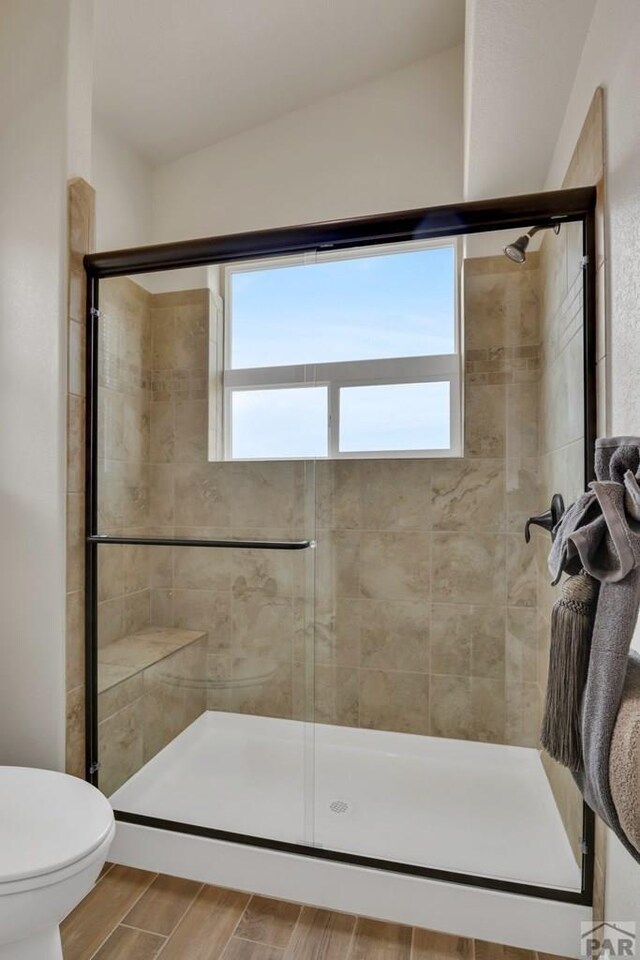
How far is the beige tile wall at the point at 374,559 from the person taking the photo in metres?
1.75

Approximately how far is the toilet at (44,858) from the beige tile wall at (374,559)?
578mm

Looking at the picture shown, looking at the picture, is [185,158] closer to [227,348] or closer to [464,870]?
[227,348]

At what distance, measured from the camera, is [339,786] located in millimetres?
1821

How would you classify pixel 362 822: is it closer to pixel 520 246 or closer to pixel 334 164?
pixel 520 246

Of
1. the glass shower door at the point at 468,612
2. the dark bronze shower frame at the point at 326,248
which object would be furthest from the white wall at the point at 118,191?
the glass shower door at the point at 468,612

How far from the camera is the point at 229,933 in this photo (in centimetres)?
137

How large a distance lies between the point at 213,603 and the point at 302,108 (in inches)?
92.0

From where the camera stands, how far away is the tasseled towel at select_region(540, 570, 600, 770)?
607mm

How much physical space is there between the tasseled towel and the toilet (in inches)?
41.3

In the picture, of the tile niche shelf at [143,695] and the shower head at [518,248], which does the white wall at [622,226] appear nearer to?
the shower head at [518,248]

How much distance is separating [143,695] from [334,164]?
96.0 inches

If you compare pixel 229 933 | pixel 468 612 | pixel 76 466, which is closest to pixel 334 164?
pixel 76 466

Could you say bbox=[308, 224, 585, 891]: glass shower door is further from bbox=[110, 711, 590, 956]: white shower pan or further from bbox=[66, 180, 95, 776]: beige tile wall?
bbox=[66, 180, 95, 776]: beige tile wall

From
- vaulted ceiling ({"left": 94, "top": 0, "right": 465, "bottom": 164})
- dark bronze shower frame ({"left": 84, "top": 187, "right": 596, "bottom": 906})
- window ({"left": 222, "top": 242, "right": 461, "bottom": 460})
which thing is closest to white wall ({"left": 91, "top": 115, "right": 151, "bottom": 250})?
vaulted ceiling ({"left": 94, "top": 0, "right": 465, "bottom": 164})
